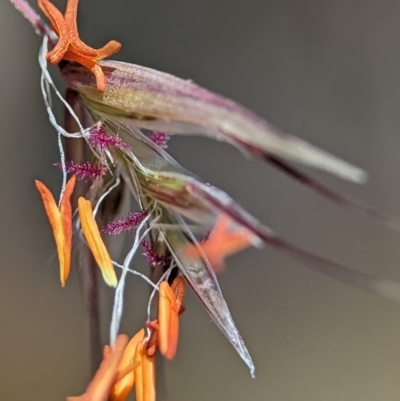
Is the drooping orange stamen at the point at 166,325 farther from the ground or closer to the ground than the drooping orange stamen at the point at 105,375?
farther from the ground

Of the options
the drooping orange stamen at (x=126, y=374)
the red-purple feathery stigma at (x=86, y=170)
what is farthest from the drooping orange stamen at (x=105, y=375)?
the red-purple feathery stigma at (x=86, y=170)

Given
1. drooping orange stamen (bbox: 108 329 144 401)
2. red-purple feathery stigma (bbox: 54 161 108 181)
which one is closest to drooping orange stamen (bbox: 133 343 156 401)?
drooping orange stamen (bbox: 108 329 144 401)

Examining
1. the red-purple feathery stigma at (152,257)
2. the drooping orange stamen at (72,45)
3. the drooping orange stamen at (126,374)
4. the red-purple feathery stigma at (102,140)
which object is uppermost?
the drooping orange stamen at (72,45)

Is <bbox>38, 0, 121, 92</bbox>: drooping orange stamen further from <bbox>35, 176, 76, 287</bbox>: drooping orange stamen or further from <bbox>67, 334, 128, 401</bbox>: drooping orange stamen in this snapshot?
<bbox>67, 334, 128, 401</bbox>: drooping orange stamen

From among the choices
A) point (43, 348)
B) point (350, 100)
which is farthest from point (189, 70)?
point (43, 348)

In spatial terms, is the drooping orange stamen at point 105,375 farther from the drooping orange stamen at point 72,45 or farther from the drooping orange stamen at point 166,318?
the drooping orange stamen at point 72,45

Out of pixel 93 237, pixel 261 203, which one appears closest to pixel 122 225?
pixel 93 237
